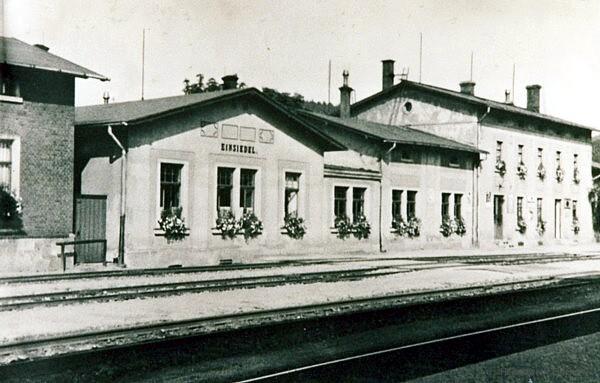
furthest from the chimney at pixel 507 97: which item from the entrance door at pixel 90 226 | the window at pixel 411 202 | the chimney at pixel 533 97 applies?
the entrance door at pixel 90 226

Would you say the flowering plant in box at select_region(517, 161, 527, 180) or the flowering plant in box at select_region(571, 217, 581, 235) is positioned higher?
the flowering plant in box at select_region(517, 161, 527, 180)

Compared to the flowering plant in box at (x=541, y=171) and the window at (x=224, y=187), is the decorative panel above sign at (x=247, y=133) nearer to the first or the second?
the window at (x=224, y=187)

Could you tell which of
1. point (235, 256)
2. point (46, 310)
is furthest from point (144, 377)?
point (235, 256)

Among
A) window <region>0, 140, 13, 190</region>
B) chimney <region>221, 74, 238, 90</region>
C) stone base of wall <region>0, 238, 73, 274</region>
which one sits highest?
chimney <region>221, 74, 238, 90</region>

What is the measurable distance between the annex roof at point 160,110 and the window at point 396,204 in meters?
5.25

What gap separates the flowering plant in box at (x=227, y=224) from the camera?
924 inches

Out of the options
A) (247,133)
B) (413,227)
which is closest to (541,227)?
(413,227)

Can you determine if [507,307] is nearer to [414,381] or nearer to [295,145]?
[414,381]

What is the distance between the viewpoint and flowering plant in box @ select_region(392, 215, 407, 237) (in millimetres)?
31000

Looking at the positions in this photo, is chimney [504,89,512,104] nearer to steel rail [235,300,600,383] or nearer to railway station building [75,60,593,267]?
railway station building [75,60,593,267]

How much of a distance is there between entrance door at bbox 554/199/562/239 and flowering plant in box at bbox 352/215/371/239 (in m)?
18.1

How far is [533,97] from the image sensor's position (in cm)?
4631

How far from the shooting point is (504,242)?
3781 centimetres

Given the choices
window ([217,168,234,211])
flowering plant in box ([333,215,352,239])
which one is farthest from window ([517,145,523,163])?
window ([217,168,234,211])
